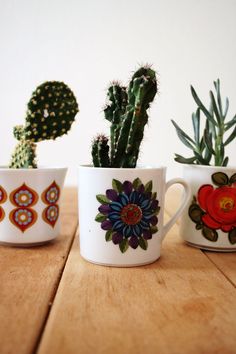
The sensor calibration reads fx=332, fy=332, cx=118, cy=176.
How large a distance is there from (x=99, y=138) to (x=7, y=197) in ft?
0.57

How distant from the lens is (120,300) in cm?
33

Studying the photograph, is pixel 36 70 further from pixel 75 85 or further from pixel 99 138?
pixel 99 138

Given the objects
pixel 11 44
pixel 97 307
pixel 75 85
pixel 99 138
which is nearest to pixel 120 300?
pixel 97 307

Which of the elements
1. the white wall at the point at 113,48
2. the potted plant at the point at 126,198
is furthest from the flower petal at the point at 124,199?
the white wall at the point at 113,48

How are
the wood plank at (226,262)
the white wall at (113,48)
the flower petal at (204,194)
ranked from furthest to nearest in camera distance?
1. the white wall at (113,48)
2. the flower petal at (204,194)
3. the wood plank at (226,262)

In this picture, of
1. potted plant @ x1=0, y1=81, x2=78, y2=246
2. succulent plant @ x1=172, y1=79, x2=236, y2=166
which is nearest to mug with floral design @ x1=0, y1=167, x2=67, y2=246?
potted plant @ x1=0, y1=81, x2=78, y2=246

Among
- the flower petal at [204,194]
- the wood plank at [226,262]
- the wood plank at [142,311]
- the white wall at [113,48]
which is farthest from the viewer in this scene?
the white wall at [113,48]

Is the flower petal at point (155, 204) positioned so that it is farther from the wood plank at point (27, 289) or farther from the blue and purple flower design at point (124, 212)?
the wood plank at point (27, 289)

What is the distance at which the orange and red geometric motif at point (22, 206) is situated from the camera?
504 millimetres

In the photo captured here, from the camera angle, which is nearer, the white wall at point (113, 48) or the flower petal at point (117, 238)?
the flower petal at point (117, 238)

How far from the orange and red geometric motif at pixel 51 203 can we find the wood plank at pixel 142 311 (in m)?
0.11

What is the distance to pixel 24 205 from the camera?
507 mm

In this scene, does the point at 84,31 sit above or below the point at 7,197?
above

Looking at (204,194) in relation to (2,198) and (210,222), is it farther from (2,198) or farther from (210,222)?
(2,198)
